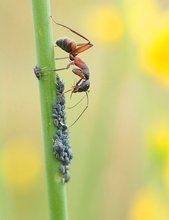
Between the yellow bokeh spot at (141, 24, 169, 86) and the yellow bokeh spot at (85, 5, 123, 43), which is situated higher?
the yellow bokeh spot at (85, 5, 123, 43)

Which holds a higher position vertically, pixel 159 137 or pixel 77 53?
pixel 77 53

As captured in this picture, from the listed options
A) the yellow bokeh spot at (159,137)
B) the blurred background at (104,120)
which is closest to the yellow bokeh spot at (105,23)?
the blurred background at (104,120)

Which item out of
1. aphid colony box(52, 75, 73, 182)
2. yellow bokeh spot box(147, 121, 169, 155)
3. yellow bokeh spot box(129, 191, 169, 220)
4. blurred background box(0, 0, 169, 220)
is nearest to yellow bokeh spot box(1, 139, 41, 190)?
blurred background box(0, 0, 169, 220)

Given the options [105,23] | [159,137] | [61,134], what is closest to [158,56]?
[159,137]

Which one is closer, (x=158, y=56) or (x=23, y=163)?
(x=158, y=56)

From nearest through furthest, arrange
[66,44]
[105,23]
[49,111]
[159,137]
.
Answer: [49,111] < [66,44] < [159,137] < [105,23]

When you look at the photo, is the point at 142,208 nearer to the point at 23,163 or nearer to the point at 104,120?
the point at 104,120

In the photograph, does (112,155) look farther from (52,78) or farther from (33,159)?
(52,78)

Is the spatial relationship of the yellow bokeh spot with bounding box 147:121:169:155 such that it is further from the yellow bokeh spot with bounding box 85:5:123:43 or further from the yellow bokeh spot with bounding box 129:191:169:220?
the yellow bokeh spot with bounding box 85:5:123:43
